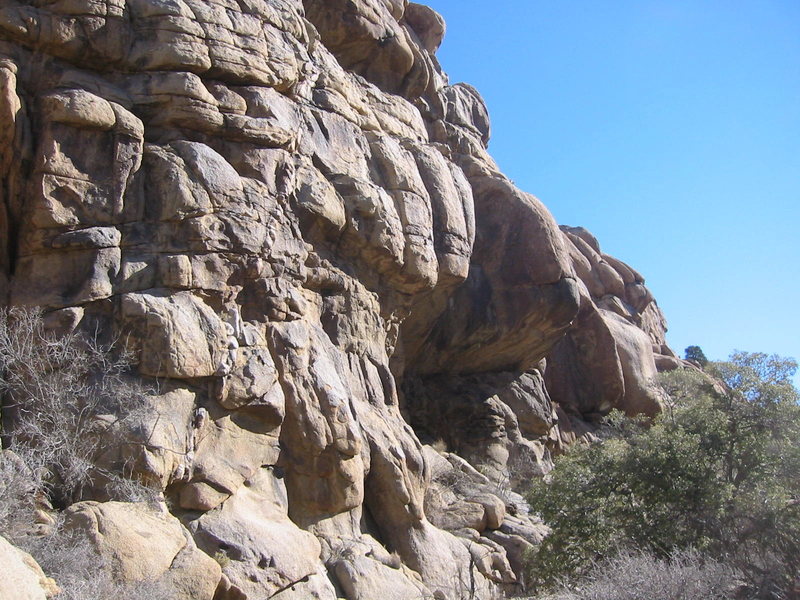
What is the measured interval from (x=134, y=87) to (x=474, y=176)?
13.6 metres

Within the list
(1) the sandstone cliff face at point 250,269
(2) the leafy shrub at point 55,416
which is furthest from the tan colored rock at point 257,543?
(2) the leafy shrub at point 55,416

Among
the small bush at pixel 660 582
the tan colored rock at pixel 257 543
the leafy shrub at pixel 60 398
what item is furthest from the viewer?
the small bush at pixel 660 582

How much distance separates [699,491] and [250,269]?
9.60 meters

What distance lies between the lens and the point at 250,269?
14.9 m

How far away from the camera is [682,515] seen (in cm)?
1658

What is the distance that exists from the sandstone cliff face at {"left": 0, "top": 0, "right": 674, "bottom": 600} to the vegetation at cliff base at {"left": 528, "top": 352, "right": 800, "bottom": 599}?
73.3 inches

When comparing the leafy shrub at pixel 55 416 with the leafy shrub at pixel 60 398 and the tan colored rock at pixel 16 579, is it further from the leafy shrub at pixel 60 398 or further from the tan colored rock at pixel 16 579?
the tan colored rock at pixel 16 579

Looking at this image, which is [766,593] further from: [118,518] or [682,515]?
[118,518]

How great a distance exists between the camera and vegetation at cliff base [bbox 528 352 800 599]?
1558cm

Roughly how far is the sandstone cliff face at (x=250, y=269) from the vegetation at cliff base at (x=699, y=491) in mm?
1862

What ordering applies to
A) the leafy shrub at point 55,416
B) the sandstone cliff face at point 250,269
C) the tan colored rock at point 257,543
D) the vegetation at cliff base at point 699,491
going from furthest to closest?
the vegetation at cliff base at point 699,491, the sandstone cliff face at point 250,269, the tan colored rock at point 257,543, the leafy shrub at point 55,416

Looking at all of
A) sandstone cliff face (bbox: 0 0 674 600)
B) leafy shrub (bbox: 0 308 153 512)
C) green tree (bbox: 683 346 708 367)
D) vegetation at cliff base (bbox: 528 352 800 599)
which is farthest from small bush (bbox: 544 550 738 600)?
green tree (bbox: 683 346 708 367)

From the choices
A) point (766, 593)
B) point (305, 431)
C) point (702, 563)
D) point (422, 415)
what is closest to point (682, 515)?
point (702, 563)

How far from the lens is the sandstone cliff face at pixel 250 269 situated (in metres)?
13.1
